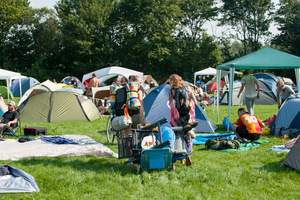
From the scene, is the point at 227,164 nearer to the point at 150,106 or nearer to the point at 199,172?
the point at 199,172

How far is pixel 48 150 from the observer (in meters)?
5.94

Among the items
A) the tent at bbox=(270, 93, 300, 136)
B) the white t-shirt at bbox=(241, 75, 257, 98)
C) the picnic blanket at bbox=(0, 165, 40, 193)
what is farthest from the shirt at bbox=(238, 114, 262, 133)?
the picnic blanket at bbox=(0, 165, 40, 193)

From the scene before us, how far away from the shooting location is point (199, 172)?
15.2 ft

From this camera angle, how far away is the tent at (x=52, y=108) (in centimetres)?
1044

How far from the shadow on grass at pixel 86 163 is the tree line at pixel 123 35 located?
27.8 m

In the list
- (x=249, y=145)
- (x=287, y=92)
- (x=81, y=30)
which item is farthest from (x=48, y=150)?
(x=81, y=30)

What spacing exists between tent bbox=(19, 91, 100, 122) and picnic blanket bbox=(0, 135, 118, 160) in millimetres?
3697

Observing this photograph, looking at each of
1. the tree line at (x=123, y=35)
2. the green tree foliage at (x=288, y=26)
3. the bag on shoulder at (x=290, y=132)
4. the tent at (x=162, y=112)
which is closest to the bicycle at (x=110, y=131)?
the tent at (x=162, y=112)

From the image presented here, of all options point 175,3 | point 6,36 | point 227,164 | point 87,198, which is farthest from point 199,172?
point 6,36

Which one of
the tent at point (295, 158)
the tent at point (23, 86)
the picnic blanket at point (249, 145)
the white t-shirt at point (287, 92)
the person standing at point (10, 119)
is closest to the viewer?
the tent at point (295, 158)

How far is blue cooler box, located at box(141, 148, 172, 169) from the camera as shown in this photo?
4.37 m

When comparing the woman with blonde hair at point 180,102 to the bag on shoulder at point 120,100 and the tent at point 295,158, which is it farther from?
the tent at point 295,158

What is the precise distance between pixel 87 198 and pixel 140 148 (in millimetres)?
1184

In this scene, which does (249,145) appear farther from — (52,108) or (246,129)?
(52,108)
